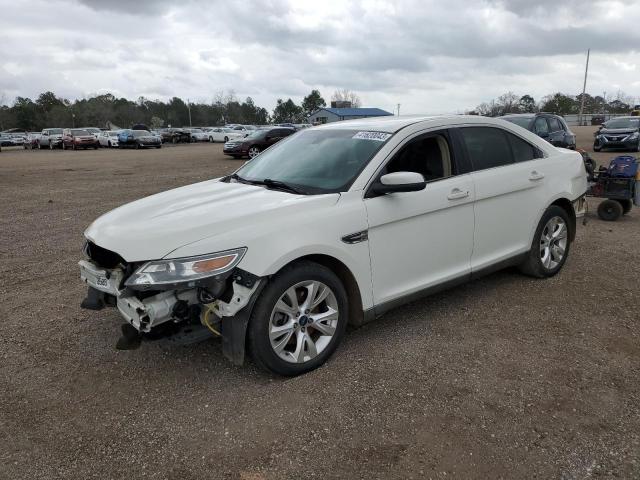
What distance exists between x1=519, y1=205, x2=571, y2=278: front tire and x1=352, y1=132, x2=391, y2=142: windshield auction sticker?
6.53 ft

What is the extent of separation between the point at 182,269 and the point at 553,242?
3878 mm

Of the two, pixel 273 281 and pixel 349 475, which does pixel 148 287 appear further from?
pixel 349 475

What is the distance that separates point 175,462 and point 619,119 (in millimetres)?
23323

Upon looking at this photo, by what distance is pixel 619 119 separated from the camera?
2089cm

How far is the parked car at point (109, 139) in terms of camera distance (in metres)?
38.1

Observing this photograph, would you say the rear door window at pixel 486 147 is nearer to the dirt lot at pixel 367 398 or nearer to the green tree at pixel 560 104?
the dirt lot at pixel 367 398

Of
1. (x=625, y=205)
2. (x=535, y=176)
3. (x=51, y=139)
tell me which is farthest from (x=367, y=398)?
(x=51, y=139)

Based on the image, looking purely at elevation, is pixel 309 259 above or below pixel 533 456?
above

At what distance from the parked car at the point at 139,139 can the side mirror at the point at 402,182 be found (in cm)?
3680

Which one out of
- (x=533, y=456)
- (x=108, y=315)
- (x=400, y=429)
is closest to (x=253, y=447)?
(x=400, y=429)

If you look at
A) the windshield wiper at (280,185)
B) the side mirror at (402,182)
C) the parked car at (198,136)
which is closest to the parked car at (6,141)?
the parked car at (198,136)

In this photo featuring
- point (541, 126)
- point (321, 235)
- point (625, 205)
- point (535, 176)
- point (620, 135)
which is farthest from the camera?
point (620, 135)

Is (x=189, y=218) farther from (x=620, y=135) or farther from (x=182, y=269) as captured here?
(x=620, y=135)

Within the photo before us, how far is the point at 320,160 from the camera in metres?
4.09
